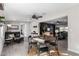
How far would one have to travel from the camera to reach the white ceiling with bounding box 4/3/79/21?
6.84 ft

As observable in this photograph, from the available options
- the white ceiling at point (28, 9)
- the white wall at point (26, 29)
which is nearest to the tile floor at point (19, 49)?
the white wall at point (26, 29)

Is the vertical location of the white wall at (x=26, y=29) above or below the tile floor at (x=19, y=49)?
above

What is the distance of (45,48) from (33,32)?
446mm

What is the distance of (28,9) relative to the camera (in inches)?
87.3

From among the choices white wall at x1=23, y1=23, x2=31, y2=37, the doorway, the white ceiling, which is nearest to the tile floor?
the doorway

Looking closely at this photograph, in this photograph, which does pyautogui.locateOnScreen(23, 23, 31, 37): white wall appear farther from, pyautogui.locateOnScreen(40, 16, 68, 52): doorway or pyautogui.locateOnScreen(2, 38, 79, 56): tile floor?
pyautogui.locateOnScreen(40, 16, 68, 52): doorway

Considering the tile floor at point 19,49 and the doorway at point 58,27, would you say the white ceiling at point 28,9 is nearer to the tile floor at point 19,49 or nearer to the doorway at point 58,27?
the doorway at point 58,27

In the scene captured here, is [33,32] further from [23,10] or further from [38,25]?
[23,10]

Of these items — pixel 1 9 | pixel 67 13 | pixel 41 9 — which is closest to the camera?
pixel 1 9

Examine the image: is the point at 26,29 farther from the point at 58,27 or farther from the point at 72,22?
the point at 72,22

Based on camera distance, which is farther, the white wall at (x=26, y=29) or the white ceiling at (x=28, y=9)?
the white wall at (x=26, y=29)

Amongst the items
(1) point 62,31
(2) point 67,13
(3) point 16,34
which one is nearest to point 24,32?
(3) point 16,34

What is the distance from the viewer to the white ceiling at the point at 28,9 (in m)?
2.08

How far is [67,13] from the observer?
2355 mm
